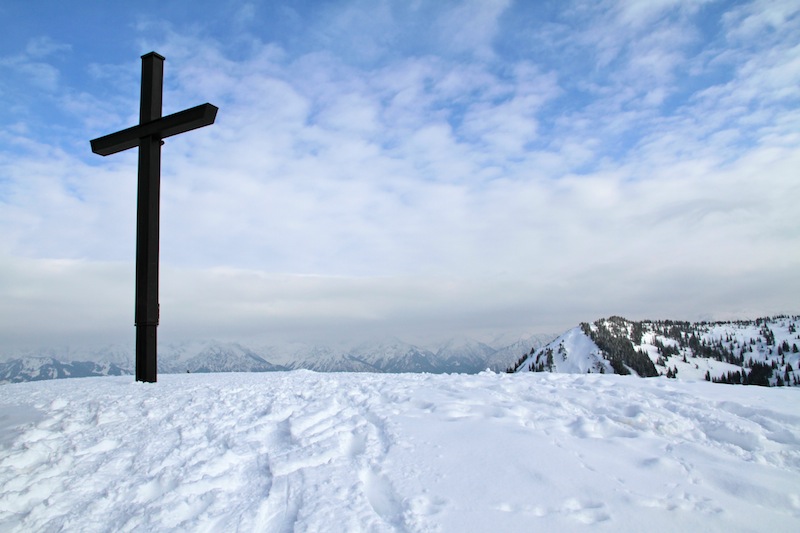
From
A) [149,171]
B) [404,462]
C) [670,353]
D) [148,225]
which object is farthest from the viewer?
[670,353]

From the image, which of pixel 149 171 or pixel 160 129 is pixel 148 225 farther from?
pixel 160 129

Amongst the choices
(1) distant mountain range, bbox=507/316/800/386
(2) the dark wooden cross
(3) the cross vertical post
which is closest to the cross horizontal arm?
(2) the dark wooden cross

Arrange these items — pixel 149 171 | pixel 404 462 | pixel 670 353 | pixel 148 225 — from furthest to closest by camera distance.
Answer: pixel 670 353 < pixel 149 171 < pixel 148 225 < pixel 404 462

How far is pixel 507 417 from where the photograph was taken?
20.9 feet

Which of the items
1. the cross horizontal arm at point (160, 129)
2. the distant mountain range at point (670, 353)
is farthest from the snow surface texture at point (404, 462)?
the distant mountain range at point (670, 353)

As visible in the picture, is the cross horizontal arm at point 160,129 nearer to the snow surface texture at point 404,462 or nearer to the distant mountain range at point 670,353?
the snow surface texture at point 404,462

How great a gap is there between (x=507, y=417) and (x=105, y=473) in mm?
4880

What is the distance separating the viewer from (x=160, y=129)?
10711mm

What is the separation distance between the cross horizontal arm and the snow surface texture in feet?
19.5

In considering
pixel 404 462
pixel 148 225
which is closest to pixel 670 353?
pixel 148 225

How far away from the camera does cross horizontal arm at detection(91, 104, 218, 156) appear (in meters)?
10.3

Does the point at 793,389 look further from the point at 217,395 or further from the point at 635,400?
the point at 217,395

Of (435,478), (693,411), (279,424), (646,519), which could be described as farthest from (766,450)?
(279,424)

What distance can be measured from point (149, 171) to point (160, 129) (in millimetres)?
989
